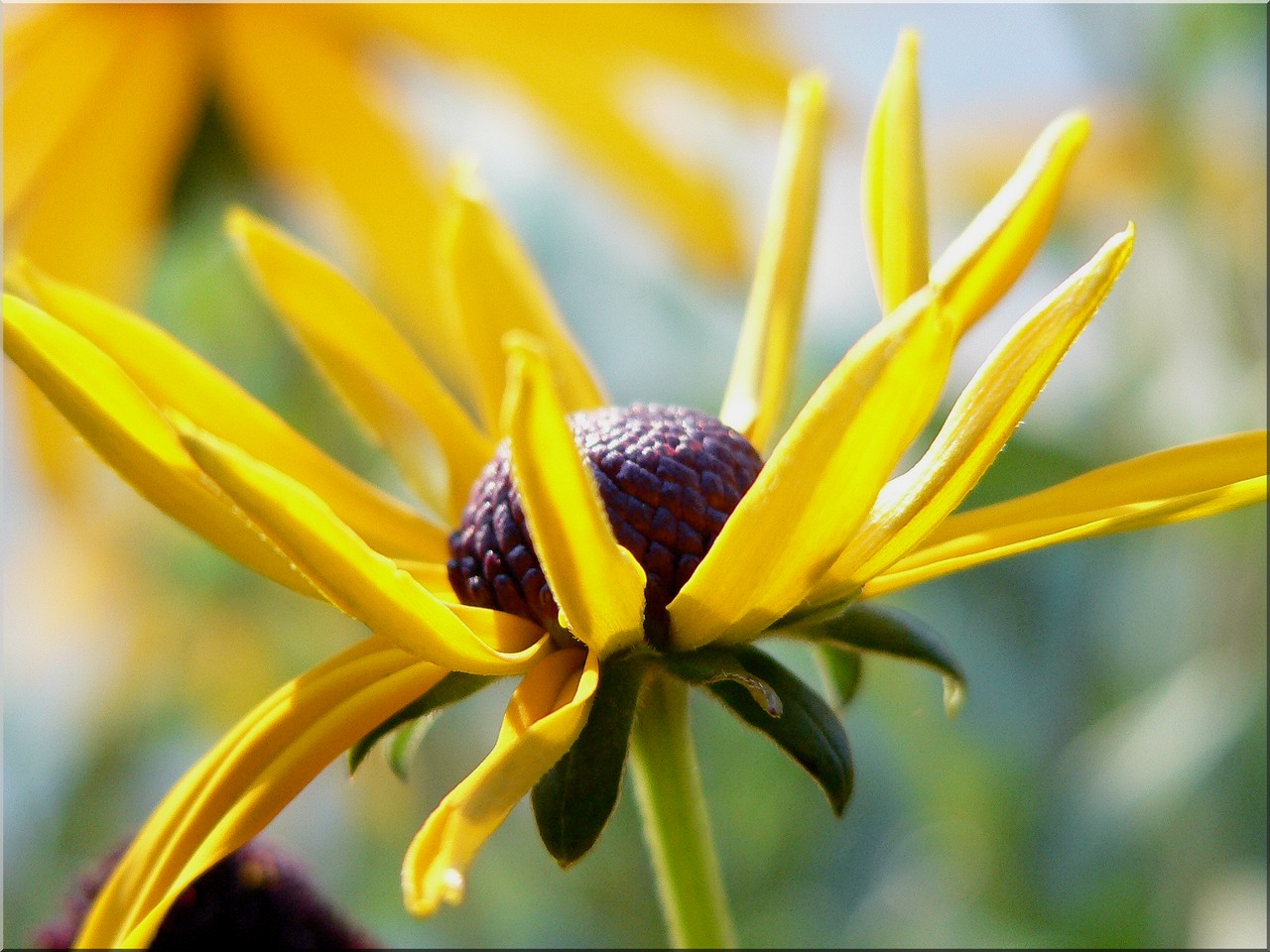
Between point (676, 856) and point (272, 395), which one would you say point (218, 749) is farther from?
point (272, 395)

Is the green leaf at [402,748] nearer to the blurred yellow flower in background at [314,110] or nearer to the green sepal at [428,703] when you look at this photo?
the green sepal at [428,703]

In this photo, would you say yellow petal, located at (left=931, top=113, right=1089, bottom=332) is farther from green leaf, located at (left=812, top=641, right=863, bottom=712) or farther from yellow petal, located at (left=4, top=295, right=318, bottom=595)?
yellow petal, located at (left=4, top=295, right=318, bottom=595)

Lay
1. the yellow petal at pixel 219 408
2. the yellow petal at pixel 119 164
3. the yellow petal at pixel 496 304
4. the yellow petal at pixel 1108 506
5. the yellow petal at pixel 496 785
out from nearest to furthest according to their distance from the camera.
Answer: the yellow petal at pixel 496 785 → the yellow petal at pixel 1108 506 → the yellow petal at pixel 219 408 → the yellow petal at pixel 496 304 → the yellow petal at pixel 119 164

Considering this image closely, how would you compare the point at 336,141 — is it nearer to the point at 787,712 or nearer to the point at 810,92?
the point at 810,92

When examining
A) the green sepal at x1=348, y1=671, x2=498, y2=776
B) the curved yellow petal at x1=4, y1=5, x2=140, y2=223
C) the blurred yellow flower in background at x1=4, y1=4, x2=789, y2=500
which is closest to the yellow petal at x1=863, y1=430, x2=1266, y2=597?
the green sepal at x1=348, y1=671, x2=498, y2=776

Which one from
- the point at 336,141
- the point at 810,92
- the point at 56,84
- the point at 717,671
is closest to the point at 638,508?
the point at 717,671

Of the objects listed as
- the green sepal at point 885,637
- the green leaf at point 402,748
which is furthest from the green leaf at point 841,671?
the green leaf at point 402,748
